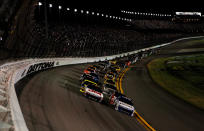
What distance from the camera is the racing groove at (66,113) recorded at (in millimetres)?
10500

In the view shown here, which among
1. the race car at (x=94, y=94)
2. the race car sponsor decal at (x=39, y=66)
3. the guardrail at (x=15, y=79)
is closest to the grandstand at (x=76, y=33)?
the guardrail at (x=15, y=79)

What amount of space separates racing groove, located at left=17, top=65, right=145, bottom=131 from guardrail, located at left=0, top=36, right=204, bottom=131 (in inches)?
50.5

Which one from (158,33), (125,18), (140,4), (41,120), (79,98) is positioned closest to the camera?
(41,120)

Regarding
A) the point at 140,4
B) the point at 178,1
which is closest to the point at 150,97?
the point at 140,4

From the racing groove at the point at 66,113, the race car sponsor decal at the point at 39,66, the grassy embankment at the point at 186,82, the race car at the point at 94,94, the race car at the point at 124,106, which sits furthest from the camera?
the race car sponsor decal at the point at 39,66

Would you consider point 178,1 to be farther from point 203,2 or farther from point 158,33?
point 158,33

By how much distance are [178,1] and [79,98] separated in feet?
387

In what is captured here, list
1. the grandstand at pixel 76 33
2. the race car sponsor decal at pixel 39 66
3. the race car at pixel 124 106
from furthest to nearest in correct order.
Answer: the race car sponsor decal at pixel 39 66 < the grandstand at pixel 76 33 < the race car at pixel 124 106

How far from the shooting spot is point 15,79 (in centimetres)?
1688

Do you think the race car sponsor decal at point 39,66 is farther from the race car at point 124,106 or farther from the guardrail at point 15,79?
the race car at point 124,106

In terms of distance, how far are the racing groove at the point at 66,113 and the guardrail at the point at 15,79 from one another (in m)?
1.28

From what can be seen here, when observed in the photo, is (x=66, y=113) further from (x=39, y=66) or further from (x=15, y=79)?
(x=39, y=66)

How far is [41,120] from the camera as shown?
10.5m

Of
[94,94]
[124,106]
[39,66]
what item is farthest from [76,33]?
[124,106]
